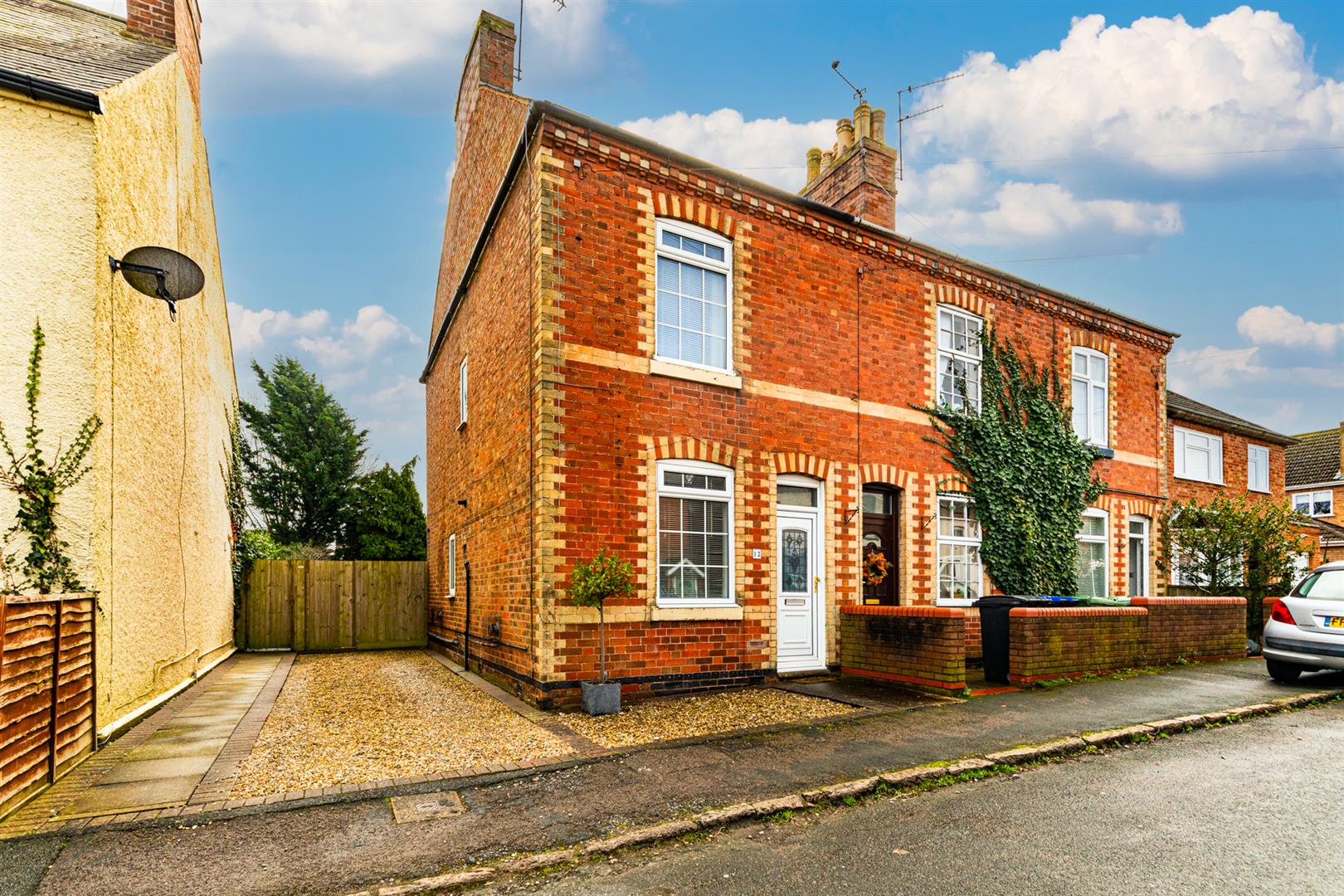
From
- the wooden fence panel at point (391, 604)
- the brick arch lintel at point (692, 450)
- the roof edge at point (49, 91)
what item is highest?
the roof edge at point (49, 91)

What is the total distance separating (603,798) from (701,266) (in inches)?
270

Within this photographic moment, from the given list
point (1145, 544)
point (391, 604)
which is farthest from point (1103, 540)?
point (391, 604)

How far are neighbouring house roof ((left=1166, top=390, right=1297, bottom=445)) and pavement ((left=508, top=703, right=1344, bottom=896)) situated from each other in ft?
52.5

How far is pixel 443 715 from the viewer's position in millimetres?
8359

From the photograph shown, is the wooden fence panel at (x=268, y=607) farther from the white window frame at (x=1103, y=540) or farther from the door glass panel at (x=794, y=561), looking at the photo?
the white window frame at (x=1103, y=540)

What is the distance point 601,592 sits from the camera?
26.2ft

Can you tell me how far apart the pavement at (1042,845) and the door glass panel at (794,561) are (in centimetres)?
463

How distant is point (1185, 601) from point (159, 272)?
14.1 metres

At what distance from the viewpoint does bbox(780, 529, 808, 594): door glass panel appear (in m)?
10.4

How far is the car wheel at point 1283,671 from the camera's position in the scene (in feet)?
32.3

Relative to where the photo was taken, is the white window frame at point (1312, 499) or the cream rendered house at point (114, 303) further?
the white window frame at point (1312, 499)

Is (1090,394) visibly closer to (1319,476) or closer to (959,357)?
(959,357)

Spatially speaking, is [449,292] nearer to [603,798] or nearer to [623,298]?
[623,298]

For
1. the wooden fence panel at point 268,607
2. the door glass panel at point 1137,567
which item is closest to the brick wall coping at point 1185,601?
the door glass panel at point 1137,567
